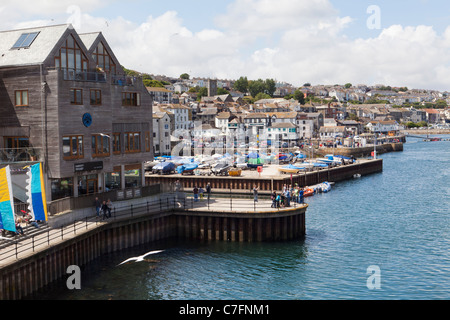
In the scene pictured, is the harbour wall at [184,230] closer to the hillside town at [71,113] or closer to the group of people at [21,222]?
the group of people at [21,222]

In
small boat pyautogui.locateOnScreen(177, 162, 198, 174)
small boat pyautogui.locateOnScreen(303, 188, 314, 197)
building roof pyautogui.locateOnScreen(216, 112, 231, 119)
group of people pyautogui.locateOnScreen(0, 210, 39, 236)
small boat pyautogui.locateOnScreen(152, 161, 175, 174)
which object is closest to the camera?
group of people pyautogui.locateOnScreen(0, 210, 39, 236)

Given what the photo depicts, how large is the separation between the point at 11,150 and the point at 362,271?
96.4ft

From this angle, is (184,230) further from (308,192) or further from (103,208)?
(308,192)

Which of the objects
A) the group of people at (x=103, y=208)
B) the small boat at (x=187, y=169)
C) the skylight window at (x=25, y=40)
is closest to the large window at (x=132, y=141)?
the group of people at (x=103, y=208)

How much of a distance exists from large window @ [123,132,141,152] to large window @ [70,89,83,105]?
21.3 ft

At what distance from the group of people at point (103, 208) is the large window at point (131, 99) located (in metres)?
10.5

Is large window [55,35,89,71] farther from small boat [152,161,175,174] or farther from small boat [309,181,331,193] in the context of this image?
small boat [309,181,331,193]

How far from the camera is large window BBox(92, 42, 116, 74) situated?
163ft

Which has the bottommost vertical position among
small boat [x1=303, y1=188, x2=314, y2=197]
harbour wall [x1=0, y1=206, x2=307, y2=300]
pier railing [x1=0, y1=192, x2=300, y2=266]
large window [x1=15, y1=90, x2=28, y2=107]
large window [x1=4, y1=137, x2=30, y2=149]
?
small boat [x1=303, y1=188, x2=314, y2=197]

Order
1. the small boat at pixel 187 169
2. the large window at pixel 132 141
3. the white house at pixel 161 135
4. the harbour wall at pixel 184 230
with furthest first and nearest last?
the white house at pixel 161 135
the small boat at pixel 187 169
the large window at pixel 132 141
the harbour wall at pixel 184 230

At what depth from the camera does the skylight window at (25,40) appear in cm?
4578

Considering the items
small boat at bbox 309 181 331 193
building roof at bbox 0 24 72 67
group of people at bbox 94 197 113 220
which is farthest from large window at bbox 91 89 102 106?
small boat at bbox 309 181 331 193

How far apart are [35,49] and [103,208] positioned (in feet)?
47.6

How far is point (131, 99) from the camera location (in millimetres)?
51156
